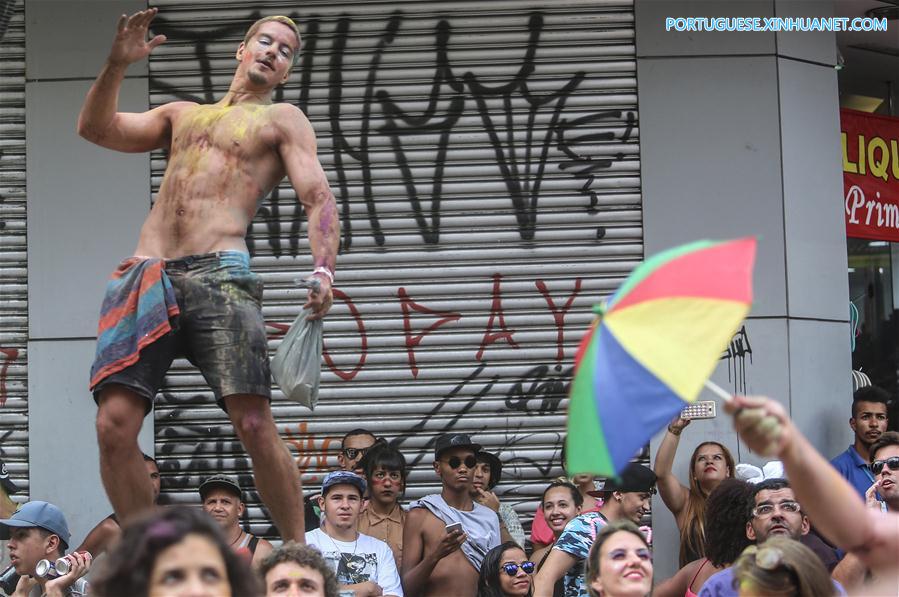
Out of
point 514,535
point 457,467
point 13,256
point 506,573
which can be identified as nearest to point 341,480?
point 506,573

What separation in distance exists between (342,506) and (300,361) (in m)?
2.36

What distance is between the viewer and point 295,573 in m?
5.12

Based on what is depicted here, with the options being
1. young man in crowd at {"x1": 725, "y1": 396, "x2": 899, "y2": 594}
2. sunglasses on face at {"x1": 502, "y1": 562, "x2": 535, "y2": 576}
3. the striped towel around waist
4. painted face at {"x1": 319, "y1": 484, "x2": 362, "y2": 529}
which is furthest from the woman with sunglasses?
young man in crowd at {"x1": 725, "y1": 396, "x2": 899, "y2": 594}

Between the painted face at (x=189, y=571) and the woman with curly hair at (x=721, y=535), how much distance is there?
398cm

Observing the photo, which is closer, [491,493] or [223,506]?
[223,506]

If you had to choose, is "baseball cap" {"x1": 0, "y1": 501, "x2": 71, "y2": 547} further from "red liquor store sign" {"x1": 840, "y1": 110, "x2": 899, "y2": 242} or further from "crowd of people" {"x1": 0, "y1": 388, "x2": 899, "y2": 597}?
"red liquor store sign" {"x1": 840, "y1": 110, "x2": 899, "y2": 242}

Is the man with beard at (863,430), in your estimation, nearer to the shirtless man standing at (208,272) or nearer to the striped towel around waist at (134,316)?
the shirtless man standing at (208,272)

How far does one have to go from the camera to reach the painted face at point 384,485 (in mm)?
8664

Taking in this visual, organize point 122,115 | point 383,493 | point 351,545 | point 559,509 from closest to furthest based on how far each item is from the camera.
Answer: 1. point 122,115
2. point 351,545
3. point 559,509
4. point 383,493

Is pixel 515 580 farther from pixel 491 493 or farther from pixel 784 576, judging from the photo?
pixel 784 576

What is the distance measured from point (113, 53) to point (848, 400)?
20.8 ft

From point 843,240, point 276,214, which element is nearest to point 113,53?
point 276,214

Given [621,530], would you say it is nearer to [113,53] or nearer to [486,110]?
[113,53]

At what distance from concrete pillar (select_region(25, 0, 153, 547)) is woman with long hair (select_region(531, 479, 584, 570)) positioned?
3.02m
